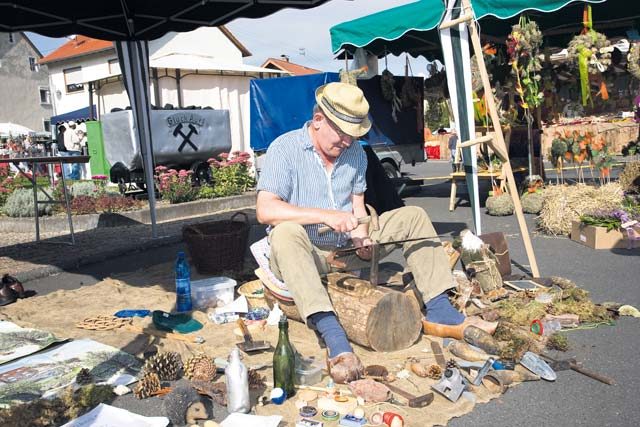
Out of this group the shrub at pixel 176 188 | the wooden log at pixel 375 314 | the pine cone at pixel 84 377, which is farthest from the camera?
the shrub at pixel 176 188

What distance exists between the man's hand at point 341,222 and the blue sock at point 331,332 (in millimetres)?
511

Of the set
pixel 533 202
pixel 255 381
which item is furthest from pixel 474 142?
pixel 533 202

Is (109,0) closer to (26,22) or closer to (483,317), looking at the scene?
(26,22)

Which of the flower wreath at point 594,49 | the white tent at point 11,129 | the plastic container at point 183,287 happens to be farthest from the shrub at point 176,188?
the white tent at point 11,129

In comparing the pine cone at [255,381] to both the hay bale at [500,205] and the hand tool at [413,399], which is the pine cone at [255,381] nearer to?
the hand tool at [413,399]

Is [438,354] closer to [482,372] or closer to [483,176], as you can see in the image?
[482,372]

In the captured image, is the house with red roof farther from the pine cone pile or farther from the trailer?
the pine cone pile

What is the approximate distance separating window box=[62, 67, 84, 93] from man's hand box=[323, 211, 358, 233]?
30357 millimetres

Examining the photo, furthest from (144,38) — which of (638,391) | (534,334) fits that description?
(638,391)

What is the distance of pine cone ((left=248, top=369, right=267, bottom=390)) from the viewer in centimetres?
295

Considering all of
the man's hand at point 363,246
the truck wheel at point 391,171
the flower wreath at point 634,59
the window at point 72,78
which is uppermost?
the window at point 72,78

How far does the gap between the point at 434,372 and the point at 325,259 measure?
3.51ft

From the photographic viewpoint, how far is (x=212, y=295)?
14.6 ft

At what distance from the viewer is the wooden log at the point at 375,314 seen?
336 centimetres
